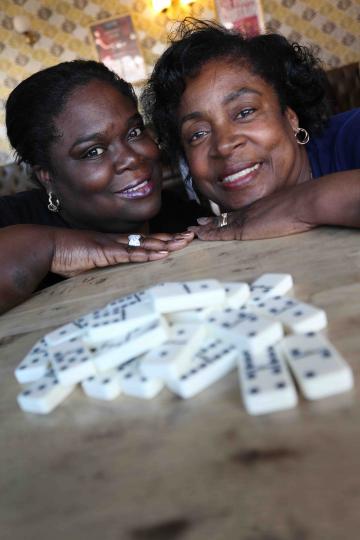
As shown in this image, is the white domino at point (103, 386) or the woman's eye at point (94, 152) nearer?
the white domino at point (103, 386)

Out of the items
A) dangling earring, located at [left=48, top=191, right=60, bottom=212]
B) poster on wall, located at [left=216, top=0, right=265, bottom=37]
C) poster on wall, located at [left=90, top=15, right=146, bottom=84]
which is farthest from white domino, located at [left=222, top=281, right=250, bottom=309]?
poster on wall, located at [left=216, top=0, right=265, bottom=37]

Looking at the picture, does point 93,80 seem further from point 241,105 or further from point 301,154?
point 301,154

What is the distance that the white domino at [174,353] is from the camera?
0.54 meters

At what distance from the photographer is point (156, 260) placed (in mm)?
1229

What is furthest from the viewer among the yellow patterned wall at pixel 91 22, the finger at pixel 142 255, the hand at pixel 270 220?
the yellow patterned wall at pixel 91 22

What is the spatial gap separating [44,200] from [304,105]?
39.1 inches

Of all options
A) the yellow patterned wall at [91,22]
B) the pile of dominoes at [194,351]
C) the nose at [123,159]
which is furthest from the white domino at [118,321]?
the yellow patterned wall at [91,22]

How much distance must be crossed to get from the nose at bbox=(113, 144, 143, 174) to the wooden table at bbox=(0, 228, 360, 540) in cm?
102

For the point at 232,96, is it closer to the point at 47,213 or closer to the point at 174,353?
the point at 47,213

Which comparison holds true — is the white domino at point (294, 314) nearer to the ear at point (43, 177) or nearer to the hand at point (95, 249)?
the hand at point (95, 249)

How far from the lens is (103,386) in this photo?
56 cm

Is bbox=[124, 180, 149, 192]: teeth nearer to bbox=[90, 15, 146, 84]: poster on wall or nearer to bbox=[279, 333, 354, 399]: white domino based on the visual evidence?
bbox=[279, 333, 354, 399]: white domino

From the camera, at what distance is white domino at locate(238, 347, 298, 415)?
461 millimetres

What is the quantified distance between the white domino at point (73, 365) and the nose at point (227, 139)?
0.89 meters
